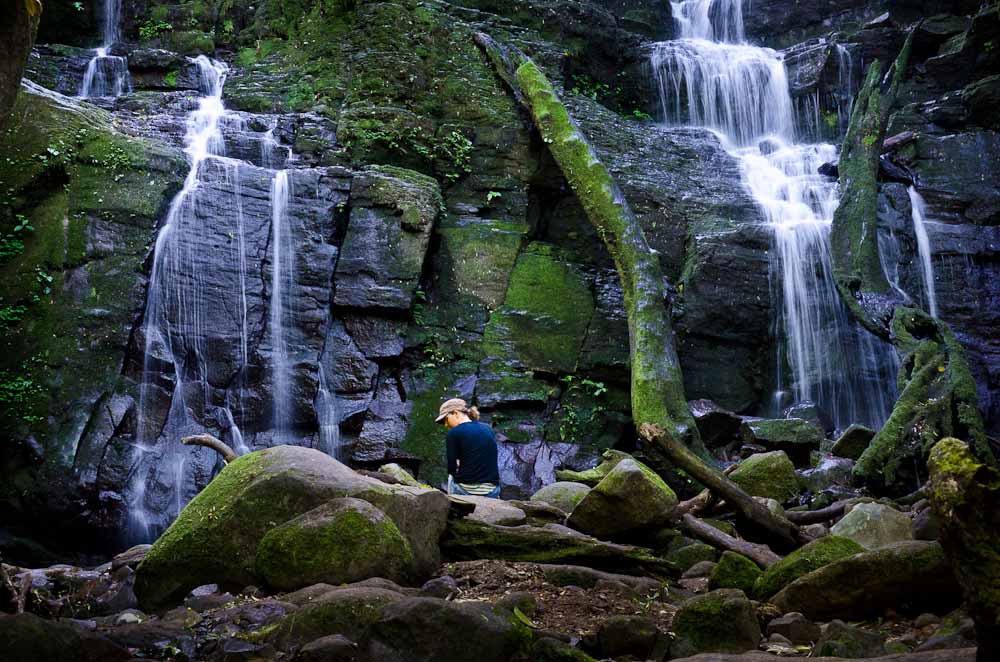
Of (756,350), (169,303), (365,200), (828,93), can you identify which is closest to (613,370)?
(756,350)

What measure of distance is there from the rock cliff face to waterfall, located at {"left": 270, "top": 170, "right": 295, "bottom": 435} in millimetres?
79

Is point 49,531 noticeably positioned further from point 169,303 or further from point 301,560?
point 301,560

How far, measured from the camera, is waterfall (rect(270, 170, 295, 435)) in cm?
1091

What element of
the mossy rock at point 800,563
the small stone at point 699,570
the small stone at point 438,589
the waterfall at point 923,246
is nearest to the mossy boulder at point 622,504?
the small stone at point 699,570

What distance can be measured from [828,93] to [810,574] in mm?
16616

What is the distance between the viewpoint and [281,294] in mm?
11547

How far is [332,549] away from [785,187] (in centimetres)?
1341

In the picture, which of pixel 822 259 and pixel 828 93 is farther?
pixel 828 93

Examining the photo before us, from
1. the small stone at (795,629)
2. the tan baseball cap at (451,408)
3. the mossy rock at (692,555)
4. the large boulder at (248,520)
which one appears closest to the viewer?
the small stone at (795,629)

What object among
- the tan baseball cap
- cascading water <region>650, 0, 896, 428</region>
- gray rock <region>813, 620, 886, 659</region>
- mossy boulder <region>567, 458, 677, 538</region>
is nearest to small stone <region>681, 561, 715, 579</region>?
mossy boulder <region>567, 458, 677, 538</region>

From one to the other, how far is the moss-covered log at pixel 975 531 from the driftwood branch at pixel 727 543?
127 inches

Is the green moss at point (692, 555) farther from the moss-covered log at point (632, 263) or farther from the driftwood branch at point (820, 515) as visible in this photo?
the moss-covered log at point (632, 263)

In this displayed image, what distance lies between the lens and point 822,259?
13406 millimetres

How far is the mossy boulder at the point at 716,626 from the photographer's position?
12.0ft
